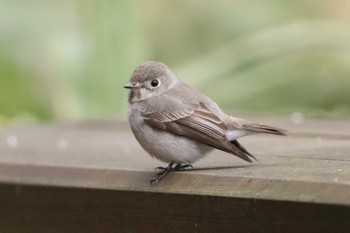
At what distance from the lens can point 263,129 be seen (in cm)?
436

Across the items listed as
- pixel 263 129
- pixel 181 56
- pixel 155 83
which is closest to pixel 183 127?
pixel 263 129

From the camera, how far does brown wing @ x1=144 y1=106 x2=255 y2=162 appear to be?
14.0 ft

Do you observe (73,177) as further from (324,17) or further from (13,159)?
(324,17)

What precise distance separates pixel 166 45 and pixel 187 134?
267cm

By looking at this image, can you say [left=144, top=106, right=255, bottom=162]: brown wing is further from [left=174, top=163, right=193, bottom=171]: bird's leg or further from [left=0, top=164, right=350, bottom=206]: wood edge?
[left=0, top=164, right=350, bottom=206]: wood edge

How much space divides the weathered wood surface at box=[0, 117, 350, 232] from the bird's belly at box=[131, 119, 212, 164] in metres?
0.06

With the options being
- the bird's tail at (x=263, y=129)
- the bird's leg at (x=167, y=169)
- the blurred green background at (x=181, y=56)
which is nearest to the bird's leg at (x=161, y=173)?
the bird's leg at (x=167, y=169)

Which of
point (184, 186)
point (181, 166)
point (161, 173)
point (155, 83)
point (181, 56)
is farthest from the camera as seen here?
point (181, 56)

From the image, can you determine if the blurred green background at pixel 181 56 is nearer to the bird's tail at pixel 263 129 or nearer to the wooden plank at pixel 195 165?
the wooden plank at pixel 195 165

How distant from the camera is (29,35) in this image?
6.44m

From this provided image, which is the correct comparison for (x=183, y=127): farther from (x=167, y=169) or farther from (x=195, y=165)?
(x=167, y=169)

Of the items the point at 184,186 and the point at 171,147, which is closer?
the point at 184,186

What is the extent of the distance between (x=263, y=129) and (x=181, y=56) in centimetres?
268

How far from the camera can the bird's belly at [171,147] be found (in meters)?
4.36
